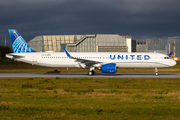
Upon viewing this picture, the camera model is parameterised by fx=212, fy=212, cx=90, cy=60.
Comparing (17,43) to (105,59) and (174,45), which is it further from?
(174,45)

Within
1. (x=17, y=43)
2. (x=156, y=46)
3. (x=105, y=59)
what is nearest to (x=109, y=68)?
(x=105, y=59)

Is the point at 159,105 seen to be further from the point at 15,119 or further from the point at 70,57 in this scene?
the point at 70,57

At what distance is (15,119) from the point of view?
8375mm

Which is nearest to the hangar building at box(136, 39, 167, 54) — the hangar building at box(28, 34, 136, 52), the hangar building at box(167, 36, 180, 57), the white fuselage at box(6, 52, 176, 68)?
the hangar building at box(167, 36, 180, 57)

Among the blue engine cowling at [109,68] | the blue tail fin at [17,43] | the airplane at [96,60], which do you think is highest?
the blue tail fin at [17,43]

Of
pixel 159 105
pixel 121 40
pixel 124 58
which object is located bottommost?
pixel 159 105

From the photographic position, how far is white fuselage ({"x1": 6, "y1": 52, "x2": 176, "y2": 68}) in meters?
31.6

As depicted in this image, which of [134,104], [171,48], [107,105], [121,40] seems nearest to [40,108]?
[107,105]

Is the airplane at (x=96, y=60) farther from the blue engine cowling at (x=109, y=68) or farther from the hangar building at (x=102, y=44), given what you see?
the hangar building at (x=102, y=44)

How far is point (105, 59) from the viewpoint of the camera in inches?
1257

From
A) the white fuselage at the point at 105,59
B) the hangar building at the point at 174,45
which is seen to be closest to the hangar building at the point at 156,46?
the hangar building at the point at 174,45

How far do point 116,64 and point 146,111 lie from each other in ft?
72.1

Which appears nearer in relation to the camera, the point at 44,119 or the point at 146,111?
the point at 44,119

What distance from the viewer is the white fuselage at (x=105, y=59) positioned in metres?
31.6
